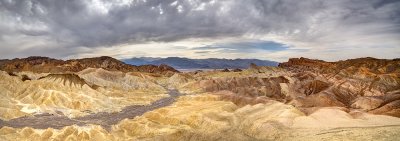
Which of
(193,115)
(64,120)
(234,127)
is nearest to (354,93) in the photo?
(193,115)

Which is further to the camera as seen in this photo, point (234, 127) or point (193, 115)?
point (193, 115)

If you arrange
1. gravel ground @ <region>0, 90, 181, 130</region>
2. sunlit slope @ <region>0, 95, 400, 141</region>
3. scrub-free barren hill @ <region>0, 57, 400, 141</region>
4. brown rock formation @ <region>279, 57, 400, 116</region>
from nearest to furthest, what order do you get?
sunlit slope @ <region>0, 95, 400, 141</region> < scrub-free barren hill @ <region>0, 57, 400, 141</region> < gravel ground @ <region>0, 90, 181, 130</region> < brown rock formation @ <region>279, 57, 400, 116</region>

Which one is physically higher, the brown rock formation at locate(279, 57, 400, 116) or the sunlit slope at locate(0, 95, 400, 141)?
the brown rock formation at locate(279, 57, 400, 116)

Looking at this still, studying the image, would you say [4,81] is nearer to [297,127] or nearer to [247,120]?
[247,120]

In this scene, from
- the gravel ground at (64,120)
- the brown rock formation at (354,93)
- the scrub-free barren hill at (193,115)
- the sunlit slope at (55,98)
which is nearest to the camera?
the scrub-free barren hill at (193,115)

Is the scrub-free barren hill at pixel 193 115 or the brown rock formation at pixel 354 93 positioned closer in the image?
the scrub-free barren hill at pixel 193 115

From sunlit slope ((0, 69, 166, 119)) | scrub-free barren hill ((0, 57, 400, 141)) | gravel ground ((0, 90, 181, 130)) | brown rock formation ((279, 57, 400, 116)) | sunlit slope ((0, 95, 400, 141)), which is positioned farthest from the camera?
sunlit slope ((0, 69, 166, 119))

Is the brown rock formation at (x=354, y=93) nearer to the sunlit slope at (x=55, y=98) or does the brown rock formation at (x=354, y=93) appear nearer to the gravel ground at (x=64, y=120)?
the gravel ground at (x=64, y=120)

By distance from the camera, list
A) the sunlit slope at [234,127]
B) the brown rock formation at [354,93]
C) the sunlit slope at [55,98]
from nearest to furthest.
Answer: the sunlit slope at [234,127], the brown rock formation at [354,93], the sunlit slope at [55,98]

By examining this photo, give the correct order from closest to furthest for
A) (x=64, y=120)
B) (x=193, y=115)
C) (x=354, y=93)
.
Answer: (x=193, y=115)
(x=64, y=120)
(x=354, y=93)

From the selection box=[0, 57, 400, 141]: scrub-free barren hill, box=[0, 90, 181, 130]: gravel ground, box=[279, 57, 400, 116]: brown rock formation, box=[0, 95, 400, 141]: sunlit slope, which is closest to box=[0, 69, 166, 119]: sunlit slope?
box=[0, 57, 400, 141]: scrub-free barren hill

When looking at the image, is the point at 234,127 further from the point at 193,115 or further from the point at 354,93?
the point at 354,93

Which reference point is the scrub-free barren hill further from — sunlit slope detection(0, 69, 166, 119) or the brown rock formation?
the brown rock formation

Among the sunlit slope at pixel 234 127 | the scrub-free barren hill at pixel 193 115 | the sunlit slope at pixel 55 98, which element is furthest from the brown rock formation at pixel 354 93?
the sunlit slope at pixel 55 98
